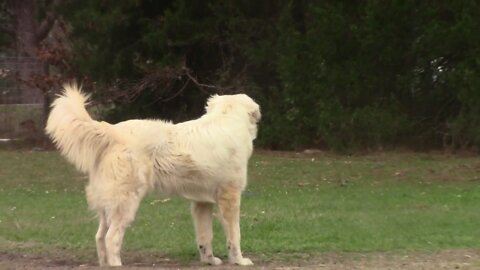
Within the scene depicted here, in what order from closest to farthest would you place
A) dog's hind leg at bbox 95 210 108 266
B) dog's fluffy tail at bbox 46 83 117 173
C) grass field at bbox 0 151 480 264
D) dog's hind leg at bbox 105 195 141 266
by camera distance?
1. dog's hind leg at bbox 105 195 141 266
2. dog's fluffy tail at bbox 46 83 117 173
3. dog's hind leg at bbox 95 210 108 266
4. grass field at bbox 0 151 480 264

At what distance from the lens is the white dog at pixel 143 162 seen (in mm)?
8516

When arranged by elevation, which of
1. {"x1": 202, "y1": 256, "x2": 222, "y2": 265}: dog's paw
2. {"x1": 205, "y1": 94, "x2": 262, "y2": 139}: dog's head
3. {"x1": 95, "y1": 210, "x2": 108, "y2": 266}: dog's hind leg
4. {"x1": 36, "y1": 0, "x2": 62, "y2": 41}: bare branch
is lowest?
{"x1": 202, "y1": 256, "x2": 222, "y2": 265}: dog's paw

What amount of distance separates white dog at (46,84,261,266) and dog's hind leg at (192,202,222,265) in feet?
0.75

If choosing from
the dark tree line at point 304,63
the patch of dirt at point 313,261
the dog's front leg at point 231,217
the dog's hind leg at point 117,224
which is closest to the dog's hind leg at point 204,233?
the patch of dirt at point 313,261

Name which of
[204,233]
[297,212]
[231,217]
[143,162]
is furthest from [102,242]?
[297,212]

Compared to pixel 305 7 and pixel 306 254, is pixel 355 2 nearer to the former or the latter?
pixel 305 7

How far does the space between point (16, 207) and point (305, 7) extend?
11172 millimetres

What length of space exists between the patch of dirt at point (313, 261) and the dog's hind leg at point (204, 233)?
5.6 inches

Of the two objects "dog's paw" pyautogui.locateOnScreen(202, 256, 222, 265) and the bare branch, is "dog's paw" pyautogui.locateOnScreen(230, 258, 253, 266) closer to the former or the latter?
"dog's paw" pyautogui.locateOnScreen(202, 256, 222, 265)

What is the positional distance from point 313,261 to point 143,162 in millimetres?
2167

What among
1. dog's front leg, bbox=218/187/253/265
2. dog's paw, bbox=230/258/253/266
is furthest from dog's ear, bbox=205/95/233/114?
dog's paw, bbox=230/258/253/266

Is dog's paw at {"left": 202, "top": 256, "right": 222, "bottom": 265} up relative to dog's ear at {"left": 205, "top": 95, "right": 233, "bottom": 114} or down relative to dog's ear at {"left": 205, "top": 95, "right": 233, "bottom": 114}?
down

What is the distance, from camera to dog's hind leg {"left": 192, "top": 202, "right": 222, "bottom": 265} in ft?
29.9

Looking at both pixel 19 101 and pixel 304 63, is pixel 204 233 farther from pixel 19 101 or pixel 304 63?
pixel 19 101
